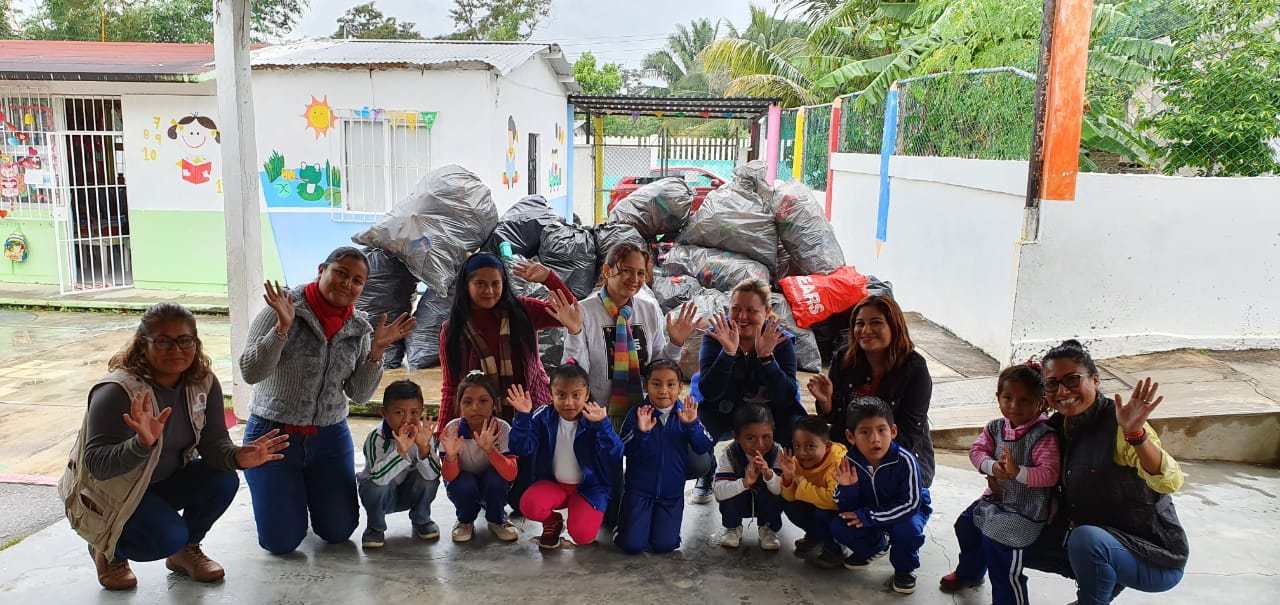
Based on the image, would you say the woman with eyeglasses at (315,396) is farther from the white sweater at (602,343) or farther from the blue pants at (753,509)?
the blue pants at (753,509)

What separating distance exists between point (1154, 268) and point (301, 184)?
26.4ft

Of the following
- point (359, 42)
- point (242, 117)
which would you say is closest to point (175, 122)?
point (359, 42)

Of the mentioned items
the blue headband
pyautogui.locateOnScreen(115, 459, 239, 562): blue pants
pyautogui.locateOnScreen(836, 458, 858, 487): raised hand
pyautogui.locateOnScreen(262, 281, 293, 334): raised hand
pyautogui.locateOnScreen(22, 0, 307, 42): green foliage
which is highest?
pyautogui.locateOnScreen(22, 0, 307, 42): green foliage

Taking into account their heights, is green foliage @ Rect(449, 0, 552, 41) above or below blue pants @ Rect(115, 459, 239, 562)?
above

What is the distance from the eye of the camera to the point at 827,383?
342 cm

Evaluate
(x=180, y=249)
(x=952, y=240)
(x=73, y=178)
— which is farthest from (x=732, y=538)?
(x=73, y=178)

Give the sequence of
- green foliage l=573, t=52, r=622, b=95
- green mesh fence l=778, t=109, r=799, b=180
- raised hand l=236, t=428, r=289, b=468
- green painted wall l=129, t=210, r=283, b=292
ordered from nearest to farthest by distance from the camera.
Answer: raised hand l=236, t=428, r=289, b=468, green painted wall l=129, t=210, r=283, b=292, green mesh fence l=778, t=109, r=799, b=180, green foliage l=573, t=52, r=622, b=95

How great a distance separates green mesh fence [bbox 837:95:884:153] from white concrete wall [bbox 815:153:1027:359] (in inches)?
9.5

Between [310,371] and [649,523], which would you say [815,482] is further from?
[310,371]

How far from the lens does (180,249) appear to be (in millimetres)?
10219

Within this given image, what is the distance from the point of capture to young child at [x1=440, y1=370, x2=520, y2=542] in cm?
336

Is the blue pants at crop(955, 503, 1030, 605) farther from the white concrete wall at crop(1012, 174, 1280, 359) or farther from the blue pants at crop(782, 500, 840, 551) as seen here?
the white concrete wall at crop(1012, 174, 1280, 359)

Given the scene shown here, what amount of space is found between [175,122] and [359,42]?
8.27 ft

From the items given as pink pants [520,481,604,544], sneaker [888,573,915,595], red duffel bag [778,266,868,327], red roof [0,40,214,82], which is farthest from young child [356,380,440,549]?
red roof [0,40,214,82]
